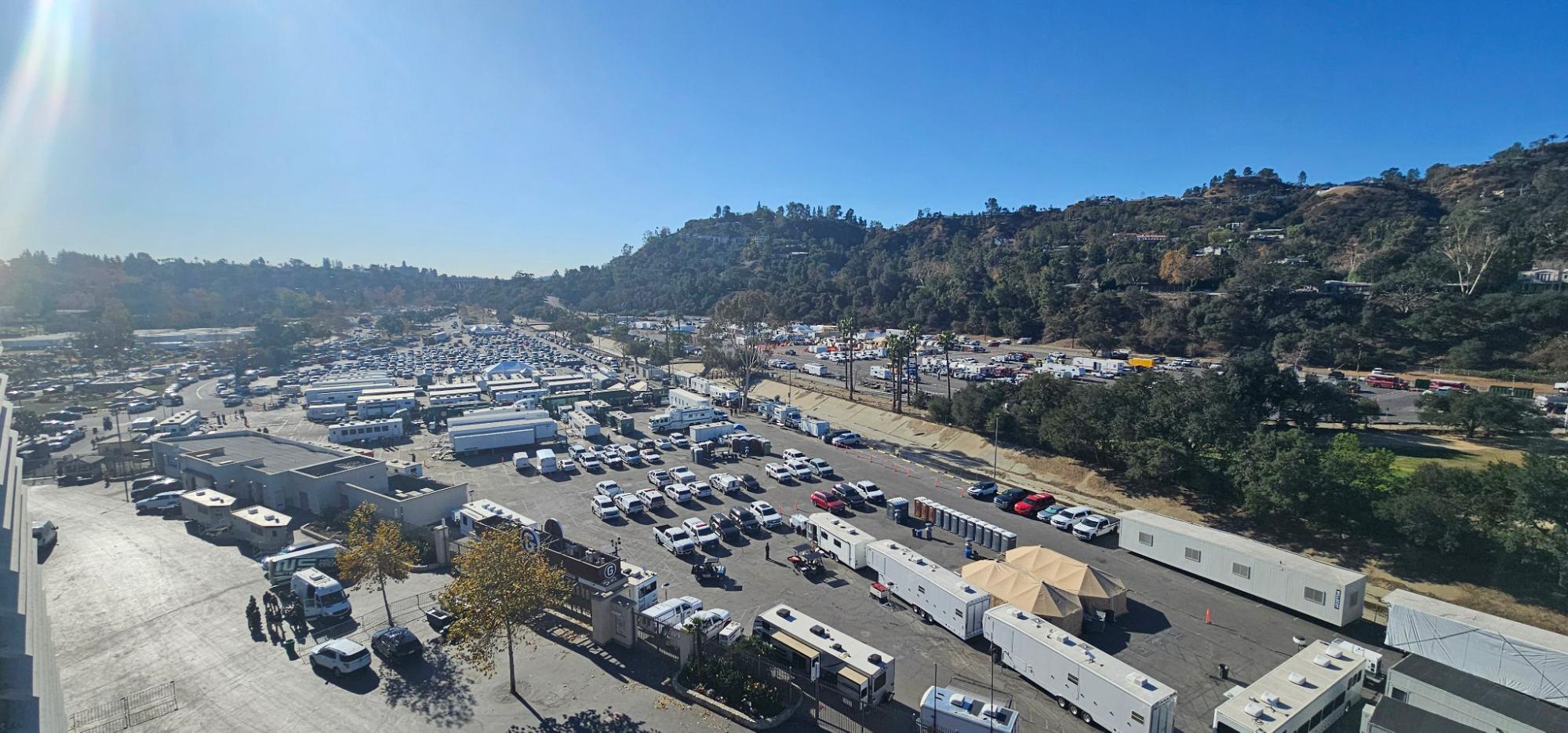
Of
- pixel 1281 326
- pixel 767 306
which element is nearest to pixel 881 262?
pixel 1281 326

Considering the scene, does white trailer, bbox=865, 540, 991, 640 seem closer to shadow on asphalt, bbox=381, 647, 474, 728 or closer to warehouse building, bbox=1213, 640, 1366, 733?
warehouse building, bbox=1213, 640, 1366, 733

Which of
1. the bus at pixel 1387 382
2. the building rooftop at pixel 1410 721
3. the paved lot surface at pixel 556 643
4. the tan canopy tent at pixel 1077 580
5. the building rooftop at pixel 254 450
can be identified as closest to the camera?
the building rooftop at pixel 1410 721

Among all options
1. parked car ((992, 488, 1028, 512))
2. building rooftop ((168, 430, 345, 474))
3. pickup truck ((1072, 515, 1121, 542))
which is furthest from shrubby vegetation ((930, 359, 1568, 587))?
building rooftop ((168, 430, 345, 474))

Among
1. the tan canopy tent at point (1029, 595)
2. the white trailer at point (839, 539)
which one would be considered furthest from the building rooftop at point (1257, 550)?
the white trailer at point (839, 539)

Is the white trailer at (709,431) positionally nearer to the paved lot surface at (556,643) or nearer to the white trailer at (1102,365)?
the paved lot surface at (556,643)

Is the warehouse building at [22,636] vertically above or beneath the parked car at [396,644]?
above

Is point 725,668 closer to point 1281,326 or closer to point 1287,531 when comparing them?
point 1287,531
